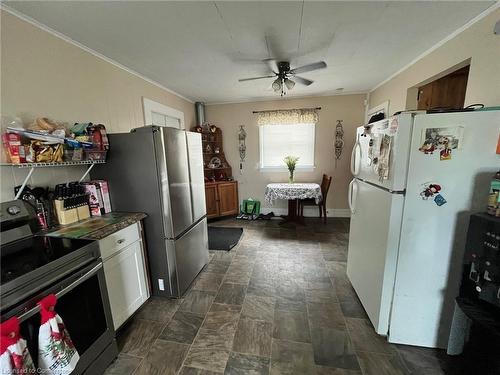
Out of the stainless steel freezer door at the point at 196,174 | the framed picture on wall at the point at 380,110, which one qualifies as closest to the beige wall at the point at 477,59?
the framed picture on wall at the point at 380,110

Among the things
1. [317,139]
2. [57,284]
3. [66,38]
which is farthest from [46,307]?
[317,139]

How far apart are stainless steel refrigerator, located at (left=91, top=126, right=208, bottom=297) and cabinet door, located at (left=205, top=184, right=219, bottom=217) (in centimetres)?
195

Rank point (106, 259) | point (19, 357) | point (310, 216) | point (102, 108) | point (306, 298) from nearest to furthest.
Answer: point (19, 357) < point (106, 259) < point (306, 298) < point (102, 108) < point (310, 216)

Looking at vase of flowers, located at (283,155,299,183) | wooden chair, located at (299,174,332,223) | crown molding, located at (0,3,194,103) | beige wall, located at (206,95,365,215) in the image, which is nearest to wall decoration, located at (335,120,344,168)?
beige wall, located at (206,95,365,215)

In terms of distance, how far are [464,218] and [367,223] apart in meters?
0.58

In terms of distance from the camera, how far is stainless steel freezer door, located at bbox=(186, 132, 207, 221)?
7.47ft

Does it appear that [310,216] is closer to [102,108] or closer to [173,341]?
[173,341]

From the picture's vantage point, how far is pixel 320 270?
2492 mm

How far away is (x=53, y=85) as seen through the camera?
1.72 metres

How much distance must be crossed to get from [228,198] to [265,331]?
2.95 metres

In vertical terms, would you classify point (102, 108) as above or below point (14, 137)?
above

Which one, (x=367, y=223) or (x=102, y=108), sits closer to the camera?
(x=367, y=223)

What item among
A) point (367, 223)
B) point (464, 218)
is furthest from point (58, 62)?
point (464, 218)

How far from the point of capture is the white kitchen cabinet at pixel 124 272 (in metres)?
1.54
